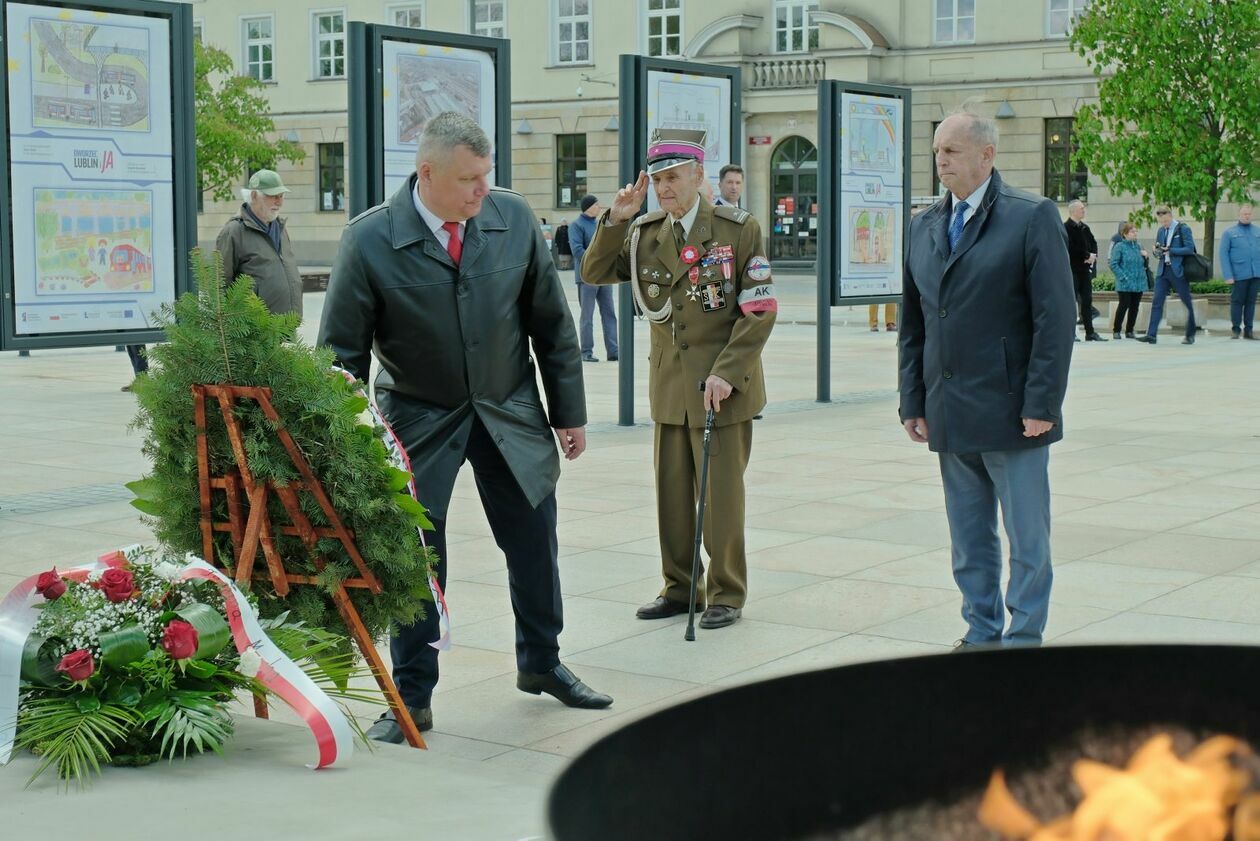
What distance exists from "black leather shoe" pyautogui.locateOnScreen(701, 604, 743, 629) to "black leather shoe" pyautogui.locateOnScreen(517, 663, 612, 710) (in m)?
1.07

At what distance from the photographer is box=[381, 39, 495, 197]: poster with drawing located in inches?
421

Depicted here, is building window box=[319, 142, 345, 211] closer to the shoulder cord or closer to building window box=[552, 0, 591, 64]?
building window box=[552, 0, 591, 64]

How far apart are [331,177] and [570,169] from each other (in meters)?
7.78

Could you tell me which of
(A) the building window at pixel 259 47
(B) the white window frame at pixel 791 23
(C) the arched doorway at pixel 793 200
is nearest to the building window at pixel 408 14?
(A) the building window at pixel 259 47

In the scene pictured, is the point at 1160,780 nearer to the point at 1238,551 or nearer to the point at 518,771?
the point at 518,771

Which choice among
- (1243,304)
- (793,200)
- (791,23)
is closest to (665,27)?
(791,23)

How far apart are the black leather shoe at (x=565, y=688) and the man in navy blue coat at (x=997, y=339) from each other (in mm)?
1372

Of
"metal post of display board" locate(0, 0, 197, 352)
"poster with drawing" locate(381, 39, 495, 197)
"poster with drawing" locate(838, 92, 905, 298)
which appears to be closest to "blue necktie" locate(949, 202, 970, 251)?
"metal post of display board" locate(0, 0, 197, 352)

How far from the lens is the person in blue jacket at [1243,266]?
2153 centimetres

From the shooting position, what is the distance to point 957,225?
564cm

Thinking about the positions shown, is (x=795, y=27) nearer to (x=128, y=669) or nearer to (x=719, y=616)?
(x=719, y=616)

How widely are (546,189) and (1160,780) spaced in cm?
4796

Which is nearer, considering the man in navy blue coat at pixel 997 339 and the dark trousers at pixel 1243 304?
the man in navy blue coat at pixel 997 339

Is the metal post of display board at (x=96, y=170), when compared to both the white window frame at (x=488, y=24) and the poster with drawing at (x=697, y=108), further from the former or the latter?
the white window frame at (x=488, y=24)
